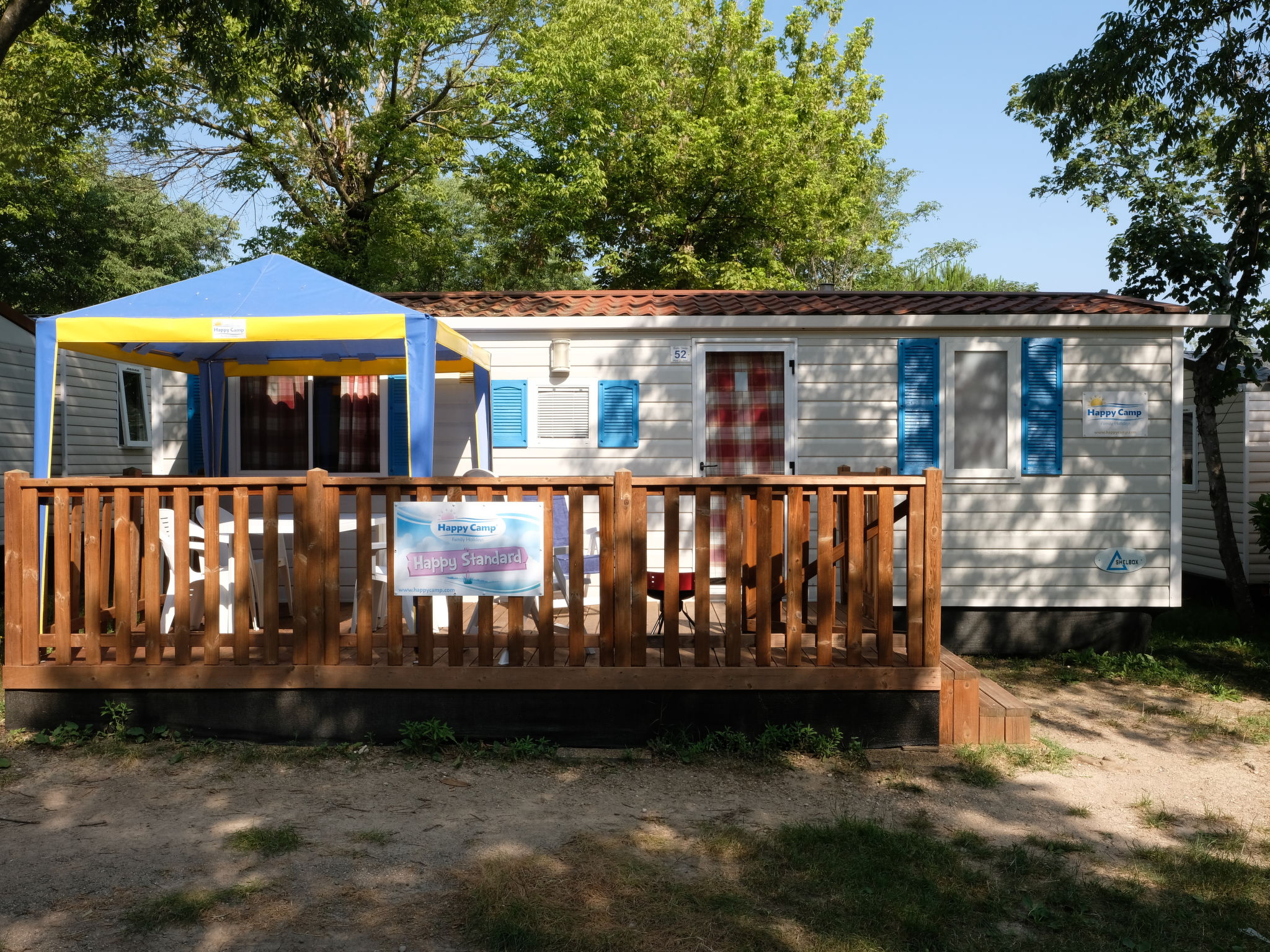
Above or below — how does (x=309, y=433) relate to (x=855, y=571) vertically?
above

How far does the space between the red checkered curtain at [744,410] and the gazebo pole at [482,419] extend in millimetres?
1669

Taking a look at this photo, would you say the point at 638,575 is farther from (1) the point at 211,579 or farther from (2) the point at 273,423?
(2) the point at 273,423

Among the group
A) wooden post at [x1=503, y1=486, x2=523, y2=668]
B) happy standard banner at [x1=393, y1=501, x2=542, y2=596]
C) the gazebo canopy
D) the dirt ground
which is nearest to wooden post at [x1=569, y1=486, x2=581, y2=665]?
happy standard banner at [x1=393, y1=501, x2=542, y2=596]

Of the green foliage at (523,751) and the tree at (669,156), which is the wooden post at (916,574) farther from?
the tree at (669,156)

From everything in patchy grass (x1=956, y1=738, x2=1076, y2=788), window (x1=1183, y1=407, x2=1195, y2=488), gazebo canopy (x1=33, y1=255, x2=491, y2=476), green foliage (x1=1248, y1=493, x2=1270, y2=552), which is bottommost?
patchy grass (x1=956, y1=738, x2=1076, y2=788)

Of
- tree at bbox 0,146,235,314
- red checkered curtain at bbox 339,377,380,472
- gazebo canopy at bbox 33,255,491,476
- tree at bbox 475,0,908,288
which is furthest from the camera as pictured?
tree at bbox 0,146,235,314

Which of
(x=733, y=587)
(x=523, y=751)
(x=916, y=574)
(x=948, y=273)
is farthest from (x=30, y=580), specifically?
(x=948, y=273)

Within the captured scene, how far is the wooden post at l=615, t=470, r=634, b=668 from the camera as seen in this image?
458 cm

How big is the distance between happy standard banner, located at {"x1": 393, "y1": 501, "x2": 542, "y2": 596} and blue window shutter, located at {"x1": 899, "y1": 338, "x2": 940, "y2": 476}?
3773 mm

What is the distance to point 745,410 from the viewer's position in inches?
292

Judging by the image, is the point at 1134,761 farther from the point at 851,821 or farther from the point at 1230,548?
the point at 1230,548

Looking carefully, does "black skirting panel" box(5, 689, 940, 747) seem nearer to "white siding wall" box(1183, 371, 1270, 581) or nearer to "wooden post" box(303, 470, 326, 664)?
"wooden post" box(303, 470, 326, 664)

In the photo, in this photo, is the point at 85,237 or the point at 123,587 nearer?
the point at 123,587

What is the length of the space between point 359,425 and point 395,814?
13.9ft
